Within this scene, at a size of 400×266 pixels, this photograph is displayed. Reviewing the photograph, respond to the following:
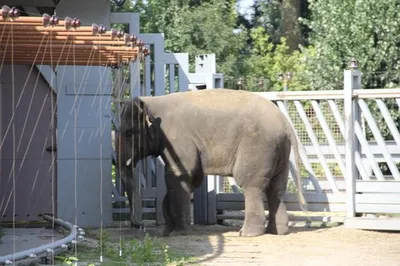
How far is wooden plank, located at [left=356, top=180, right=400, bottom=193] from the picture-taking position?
16.5 meters

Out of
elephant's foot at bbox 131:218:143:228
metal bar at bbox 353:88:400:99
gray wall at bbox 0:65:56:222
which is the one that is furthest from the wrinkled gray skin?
gray wall at bbox 0:65:56:222

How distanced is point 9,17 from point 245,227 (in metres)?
6.33

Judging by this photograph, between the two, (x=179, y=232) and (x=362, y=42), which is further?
(x=362, y=42)

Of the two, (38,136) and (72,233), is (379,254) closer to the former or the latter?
(72,233)

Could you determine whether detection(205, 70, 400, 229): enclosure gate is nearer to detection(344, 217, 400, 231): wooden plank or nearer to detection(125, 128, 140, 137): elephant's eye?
detection(344, 217, 400, 231): wooden plank

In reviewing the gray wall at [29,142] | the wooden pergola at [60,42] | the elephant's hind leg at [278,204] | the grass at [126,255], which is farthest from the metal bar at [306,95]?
the grass at [126,255]

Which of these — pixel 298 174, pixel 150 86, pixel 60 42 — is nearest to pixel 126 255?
pixel 60 42

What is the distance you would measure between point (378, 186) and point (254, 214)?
1773 millimetres

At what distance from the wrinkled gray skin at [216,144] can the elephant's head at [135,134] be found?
1cm

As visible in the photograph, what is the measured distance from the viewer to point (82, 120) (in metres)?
17.7

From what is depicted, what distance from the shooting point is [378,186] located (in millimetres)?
16672

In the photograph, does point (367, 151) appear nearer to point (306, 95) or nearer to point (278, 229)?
point (306, 95)

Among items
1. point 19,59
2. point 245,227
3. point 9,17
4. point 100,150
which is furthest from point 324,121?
point 9,17

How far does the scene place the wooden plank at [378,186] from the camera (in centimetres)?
1655
